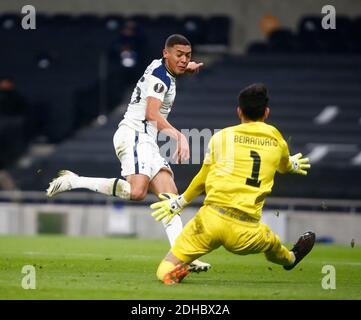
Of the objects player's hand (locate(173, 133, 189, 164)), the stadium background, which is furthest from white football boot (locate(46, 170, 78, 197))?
the stadium background

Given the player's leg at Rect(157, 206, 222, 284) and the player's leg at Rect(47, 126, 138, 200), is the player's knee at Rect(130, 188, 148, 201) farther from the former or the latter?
the player's leg at Rect(157, 206, 222, 284)

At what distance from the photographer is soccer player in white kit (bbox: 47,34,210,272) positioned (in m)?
12.8

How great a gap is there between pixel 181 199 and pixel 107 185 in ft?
6.53

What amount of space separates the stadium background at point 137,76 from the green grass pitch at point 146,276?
7.39m

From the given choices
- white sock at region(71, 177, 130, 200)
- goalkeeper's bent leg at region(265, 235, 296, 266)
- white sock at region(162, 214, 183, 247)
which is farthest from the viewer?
white sock at region(71, 177, 130, 200)

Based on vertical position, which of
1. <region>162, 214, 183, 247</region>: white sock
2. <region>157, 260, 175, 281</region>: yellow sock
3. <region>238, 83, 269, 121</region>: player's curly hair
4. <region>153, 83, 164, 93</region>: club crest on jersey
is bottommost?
<region>157, 260, 175, 281</region>: yellow sock

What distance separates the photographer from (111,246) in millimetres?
16828

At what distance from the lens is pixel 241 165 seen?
10.9 m

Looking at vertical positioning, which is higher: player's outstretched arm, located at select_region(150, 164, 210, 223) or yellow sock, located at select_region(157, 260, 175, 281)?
player's outstretched arm, located at select_region(150, 164, 210, 223)

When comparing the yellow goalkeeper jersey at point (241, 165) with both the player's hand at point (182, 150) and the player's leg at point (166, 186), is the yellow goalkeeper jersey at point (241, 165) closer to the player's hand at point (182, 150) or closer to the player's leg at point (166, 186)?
the player's hand at point (182, 150)

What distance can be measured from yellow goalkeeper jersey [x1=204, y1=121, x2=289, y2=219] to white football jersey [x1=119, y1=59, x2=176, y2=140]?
206 centimetres

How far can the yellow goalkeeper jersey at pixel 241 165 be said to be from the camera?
35.5ft

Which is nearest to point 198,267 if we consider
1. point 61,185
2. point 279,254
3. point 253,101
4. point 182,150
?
point 279,254

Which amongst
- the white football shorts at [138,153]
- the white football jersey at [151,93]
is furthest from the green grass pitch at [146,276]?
the white football jersey at [151,93]
